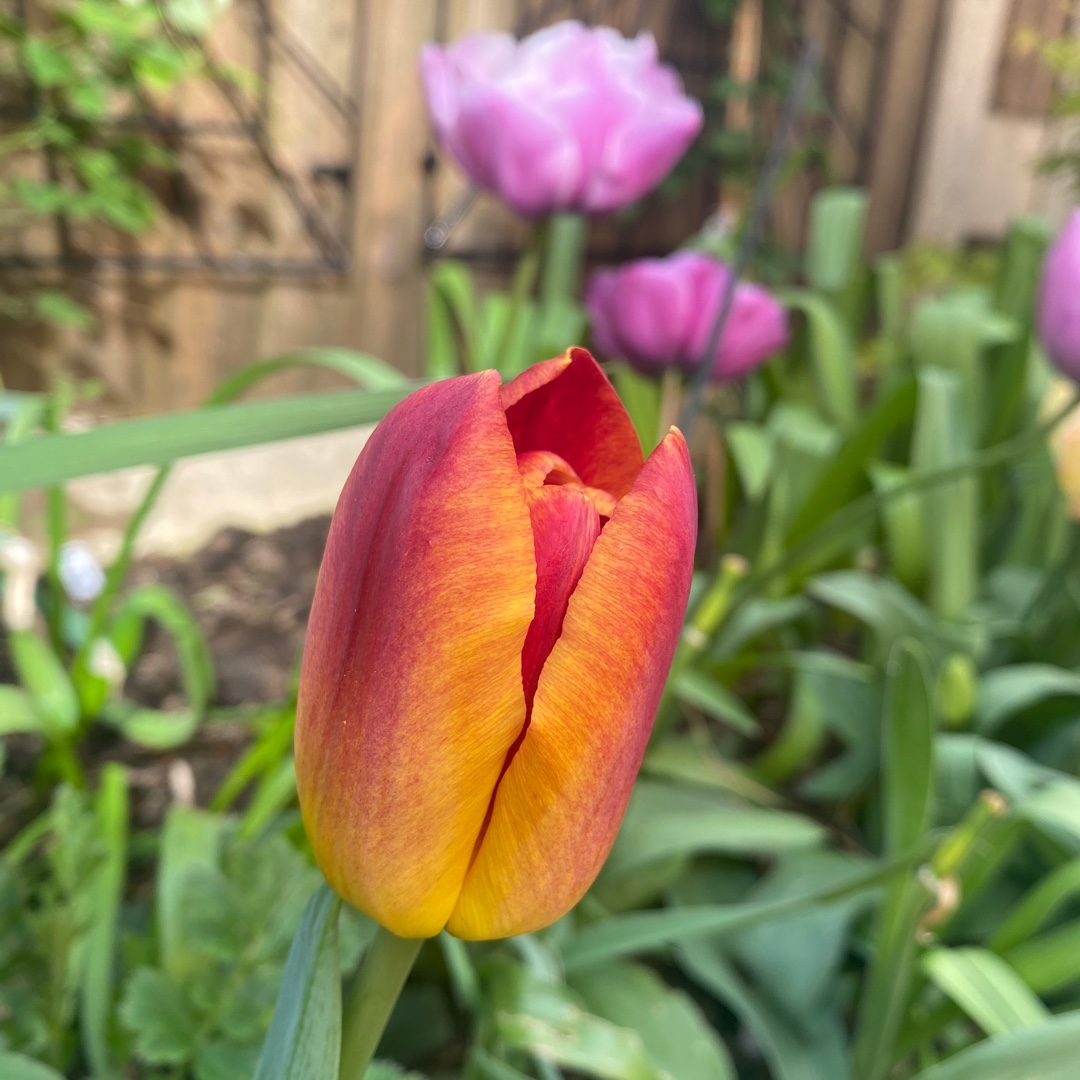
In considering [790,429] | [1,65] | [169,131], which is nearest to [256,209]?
[169,131]

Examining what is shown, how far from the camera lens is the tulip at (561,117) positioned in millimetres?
715

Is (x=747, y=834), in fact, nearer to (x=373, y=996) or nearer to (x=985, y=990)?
(x=985, y=990)

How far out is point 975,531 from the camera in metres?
0.87

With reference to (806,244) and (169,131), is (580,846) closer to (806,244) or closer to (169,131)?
A: (169,131)

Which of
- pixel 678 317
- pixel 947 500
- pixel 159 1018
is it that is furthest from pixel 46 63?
pixel 159 1018

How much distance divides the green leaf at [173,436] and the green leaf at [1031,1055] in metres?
0.31

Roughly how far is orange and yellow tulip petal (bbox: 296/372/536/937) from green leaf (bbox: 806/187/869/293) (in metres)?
1.20

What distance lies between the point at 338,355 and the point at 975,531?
60 centimetres

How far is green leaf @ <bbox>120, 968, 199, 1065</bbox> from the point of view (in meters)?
0.33

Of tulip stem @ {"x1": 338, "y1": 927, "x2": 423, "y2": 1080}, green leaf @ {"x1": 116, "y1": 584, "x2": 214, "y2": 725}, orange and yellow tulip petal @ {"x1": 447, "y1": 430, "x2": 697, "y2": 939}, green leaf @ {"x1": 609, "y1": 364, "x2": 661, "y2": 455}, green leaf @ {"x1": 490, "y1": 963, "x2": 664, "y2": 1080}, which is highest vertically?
orange and yellow tulip petal @ {"x1": 447, "y1": 430, "x2": 697, "y2": 939}

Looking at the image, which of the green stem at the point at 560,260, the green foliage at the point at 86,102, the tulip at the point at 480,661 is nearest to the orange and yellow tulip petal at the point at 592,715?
the tulip at the point at 480,661

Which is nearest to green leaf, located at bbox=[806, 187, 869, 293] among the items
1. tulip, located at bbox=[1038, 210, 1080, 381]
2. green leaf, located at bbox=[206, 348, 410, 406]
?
tulip, located at bbox=[1038, 210, 1080, 381]

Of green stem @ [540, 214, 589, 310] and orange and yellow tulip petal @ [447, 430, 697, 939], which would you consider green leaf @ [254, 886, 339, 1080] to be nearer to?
orange and yellow tulip petal @ [447, 430, 697, 939]

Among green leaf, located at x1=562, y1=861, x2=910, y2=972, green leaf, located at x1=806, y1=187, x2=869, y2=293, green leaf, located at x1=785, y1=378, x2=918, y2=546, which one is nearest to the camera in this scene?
green leaf, located at x1=562, y1=861, x2=910, y2=972
